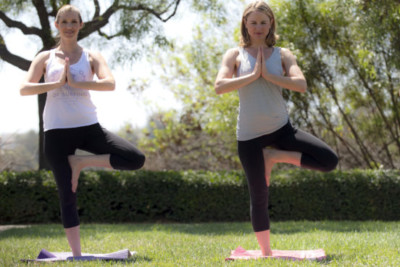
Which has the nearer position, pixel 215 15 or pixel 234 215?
pixel 234 215

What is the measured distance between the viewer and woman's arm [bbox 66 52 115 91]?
346cm

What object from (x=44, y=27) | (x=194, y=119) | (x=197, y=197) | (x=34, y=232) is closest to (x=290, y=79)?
(x=34, y=232)

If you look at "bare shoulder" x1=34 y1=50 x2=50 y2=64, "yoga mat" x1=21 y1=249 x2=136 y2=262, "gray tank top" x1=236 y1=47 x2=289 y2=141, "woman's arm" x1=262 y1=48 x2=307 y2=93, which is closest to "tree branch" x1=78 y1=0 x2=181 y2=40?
"bare shoulder" x1=34 y1=50 x2=50 y2=64

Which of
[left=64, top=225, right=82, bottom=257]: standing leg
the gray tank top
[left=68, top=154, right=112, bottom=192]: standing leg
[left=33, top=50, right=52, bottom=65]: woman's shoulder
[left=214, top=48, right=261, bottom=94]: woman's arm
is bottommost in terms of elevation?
[left=64, top=225, right=82, bottom=257]: standing leg

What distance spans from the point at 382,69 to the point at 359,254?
22.4 ft

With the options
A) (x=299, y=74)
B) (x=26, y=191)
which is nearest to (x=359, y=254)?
(x=299, y=74)

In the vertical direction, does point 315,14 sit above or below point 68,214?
above

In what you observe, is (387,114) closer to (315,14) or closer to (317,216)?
(315,14)

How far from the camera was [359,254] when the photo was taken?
3658 millimetres

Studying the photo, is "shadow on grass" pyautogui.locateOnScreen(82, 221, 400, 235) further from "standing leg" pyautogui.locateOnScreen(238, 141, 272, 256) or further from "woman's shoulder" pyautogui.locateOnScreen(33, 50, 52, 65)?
"woman's shoulder" pyautogui.locateOnScreen(33, 50, 52, 65)

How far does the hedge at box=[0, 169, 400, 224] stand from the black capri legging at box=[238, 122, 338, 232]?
181 inches

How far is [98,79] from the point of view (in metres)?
3.63

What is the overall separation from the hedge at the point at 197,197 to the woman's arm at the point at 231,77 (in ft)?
15.6

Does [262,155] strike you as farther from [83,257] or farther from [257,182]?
[83,257]
